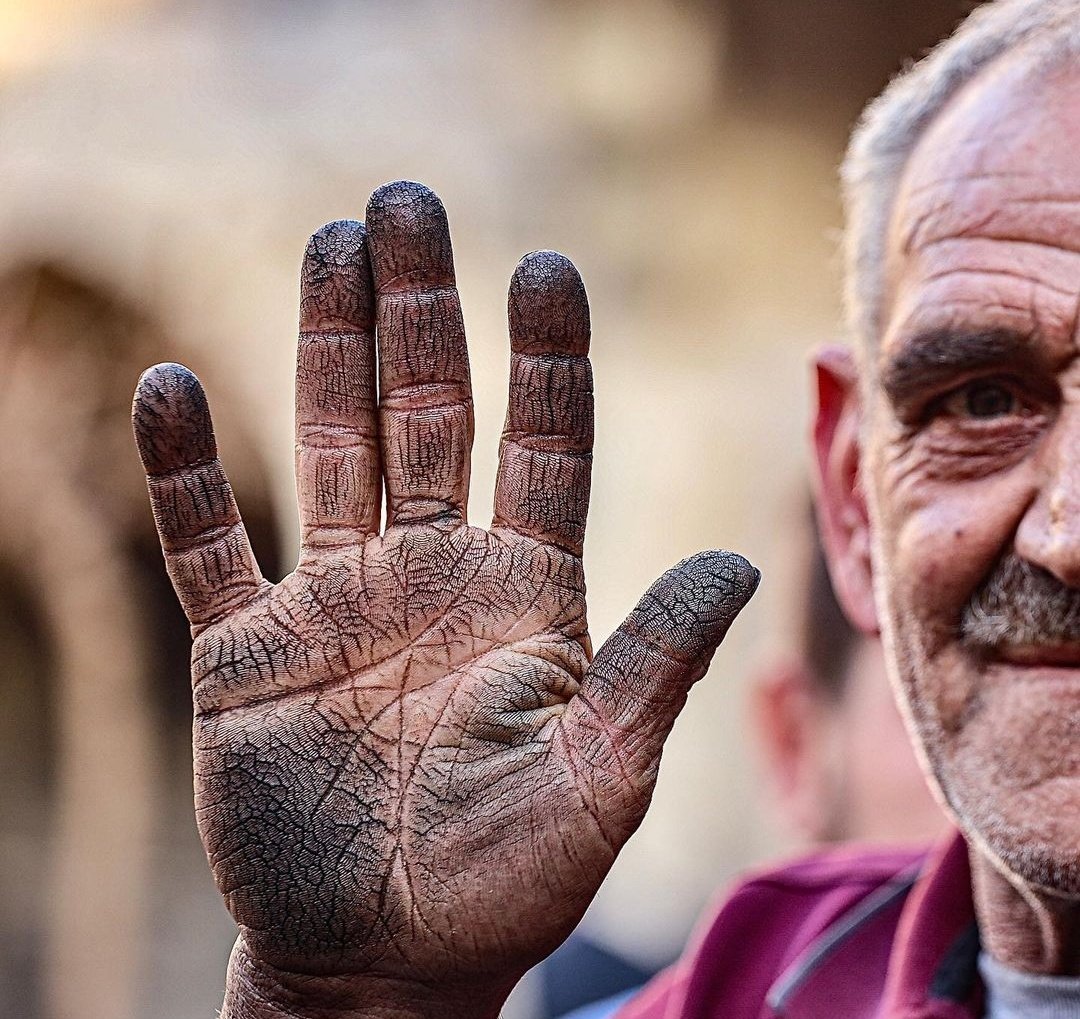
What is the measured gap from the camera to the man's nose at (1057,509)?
72.9 inches

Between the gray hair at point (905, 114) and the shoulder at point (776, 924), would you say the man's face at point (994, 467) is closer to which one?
the gray hair at point (905, 114)

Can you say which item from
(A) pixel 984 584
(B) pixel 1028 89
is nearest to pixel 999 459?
(A) pixel 984 584

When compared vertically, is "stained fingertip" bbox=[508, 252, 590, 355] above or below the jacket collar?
above

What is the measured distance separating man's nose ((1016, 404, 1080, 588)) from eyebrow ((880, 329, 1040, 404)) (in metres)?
0.12

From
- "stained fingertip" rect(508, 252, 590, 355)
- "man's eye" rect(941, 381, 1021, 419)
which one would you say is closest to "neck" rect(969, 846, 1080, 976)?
"man's eye" rect(941, 381, 1021, 419)

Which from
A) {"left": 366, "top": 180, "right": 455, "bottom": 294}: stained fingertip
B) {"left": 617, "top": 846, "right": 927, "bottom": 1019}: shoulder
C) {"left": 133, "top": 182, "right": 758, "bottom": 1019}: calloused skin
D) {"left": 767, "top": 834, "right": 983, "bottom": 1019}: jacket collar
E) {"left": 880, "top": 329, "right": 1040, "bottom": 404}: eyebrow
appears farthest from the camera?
{"left": 617, "top": 846, "right": 927, "bottom": 1019}: shoulder

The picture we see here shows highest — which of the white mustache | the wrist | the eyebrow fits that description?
the eyebrow

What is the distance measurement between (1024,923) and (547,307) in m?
1.28

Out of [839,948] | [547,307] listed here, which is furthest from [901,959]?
[547,307]

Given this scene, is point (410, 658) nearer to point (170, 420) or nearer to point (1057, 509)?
point (170, 420)

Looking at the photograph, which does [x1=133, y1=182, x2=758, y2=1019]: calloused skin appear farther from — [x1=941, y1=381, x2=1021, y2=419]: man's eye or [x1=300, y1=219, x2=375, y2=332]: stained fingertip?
[x1=941, y1=381, x2=1021, y2=419]: man's eye

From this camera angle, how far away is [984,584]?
2.04 metres

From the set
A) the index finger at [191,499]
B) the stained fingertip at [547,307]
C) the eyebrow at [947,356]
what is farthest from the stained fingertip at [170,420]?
the eyebrow at [947,356]

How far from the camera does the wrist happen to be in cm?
158
